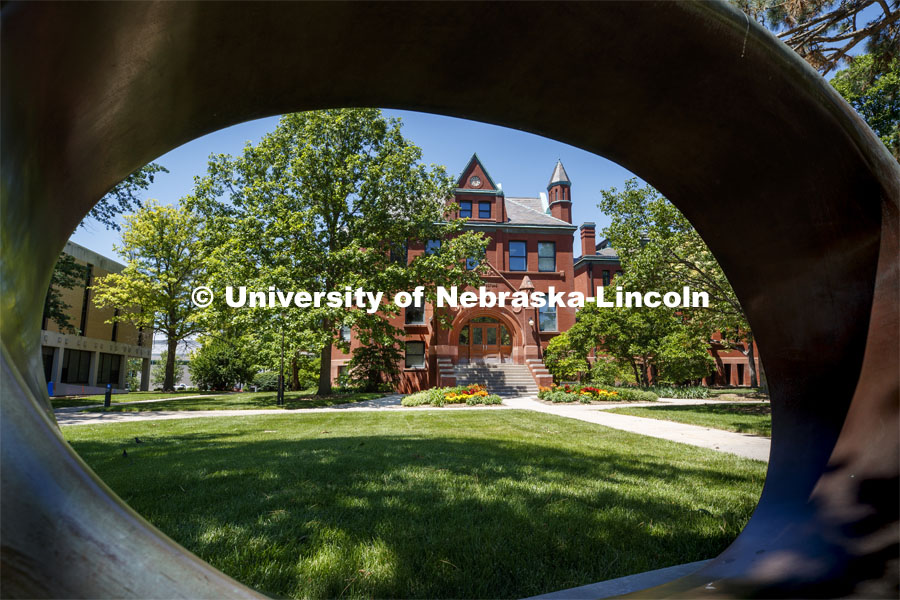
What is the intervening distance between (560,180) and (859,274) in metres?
35.6

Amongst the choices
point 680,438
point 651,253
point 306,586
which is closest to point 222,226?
point 651,253

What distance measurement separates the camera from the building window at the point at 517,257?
3203 cm

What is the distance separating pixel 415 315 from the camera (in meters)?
28.8

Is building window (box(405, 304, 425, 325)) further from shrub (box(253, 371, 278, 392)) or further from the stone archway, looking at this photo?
shrub (box(253, 371, 278, 392))

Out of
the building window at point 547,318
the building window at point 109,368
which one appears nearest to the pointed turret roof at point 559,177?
the building window at point 547,318

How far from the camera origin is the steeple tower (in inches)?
1406

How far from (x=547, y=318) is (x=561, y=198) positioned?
33.1 ft

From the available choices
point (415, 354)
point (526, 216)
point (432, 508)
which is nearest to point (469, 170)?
point (526, 216)

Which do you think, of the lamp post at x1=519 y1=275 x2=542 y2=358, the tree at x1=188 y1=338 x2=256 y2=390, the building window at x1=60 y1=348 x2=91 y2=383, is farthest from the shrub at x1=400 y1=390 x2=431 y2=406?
the building window at x1=60 y1=348 x2=91 y2=383

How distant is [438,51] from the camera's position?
170cm

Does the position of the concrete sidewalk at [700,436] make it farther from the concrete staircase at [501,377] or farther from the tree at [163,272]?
the tree at [163,272]

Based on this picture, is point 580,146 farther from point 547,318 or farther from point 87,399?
point 547,318

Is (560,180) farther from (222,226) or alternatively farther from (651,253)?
(222,226)

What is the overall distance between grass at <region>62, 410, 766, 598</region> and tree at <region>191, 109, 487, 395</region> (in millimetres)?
11493
